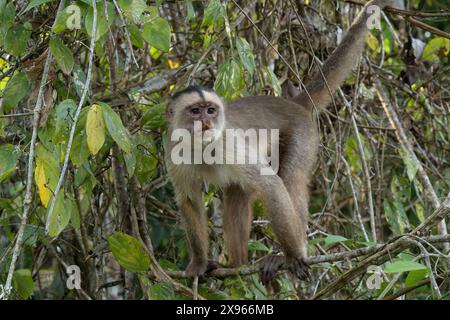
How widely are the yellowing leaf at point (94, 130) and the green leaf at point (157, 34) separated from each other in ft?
1.76

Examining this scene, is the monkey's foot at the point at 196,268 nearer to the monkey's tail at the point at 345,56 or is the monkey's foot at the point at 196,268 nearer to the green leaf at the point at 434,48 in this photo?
the monkey's tail at the point at 345,56

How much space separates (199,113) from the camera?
4.46 m

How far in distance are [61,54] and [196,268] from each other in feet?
6.09

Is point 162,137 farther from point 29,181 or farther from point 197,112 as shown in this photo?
point 29,181

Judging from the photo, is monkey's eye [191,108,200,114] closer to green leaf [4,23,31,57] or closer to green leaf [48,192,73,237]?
green leaf [4,23,31,57]

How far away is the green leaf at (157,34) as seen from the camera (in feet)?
11.7

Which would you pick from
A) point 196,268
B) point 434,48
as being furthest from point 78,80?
point 434,48

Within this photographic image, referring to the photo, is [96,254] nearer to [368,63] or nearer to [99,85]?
[99,85]

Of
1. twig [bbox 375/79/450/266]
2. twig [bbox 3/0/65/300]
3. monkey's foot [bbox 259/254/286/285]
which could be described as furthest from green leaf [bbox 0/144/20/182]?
twig [bbox 375/79/450/266]

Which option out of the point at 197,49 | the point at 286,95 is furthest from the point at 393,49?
the point at 197,49

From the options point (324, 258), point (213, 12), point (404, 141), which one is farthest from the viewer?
point (404, 141)

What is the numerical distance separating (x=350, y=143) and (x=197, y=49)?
150cm

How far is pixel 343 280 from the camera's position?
11.0 feet

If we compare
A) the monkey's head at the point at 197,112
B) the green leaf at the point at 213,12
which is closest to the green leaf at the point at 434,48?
the monkey's head at the point at 197,112
